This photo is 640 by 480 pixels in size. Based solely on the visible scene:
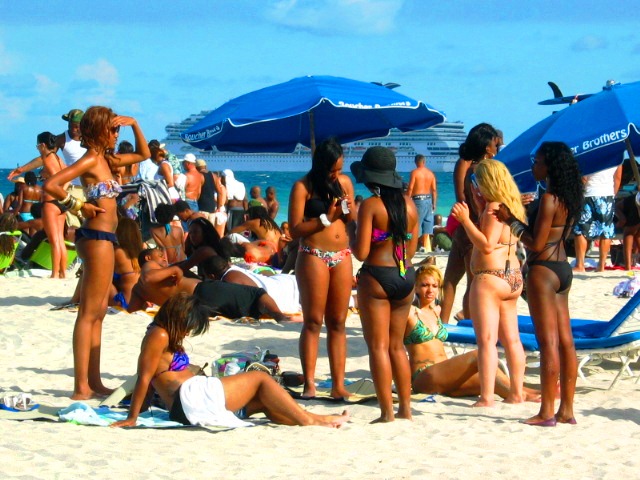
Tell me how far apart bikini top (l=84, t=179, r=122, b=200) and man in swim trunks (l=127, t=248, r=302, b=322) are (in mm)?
2810

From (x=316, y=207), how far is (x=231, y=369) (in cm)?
109

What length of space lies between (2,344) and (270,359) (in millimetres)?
2517

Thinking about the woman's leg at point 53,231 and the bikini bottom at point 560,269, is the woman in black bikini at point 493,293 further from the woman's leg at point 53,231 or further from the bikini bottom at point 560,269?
the woman's leg at point 53,231

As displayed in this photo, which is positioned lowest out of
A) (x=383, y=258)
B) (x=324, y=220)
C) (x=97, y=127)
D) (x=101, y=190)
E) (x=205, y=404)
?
(x=205, y=404)

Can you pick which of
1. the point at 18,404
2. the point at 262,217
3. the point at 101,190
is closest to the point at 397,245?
the point at 101,190

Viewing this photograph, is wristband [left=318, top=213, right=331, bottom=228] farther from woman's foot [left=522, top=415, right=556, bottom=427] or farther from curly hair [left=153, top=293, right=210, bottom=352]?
woman's foot [left=522, top=415, right=556, bottom=427]

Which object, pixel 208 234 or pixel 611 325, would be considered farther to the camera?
pixel 208 234

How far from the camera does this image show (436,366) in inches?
248

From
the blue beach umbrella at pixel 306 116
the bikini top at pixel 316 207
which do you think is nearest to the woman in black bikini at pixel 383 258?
the bikini top at pixel 316 207

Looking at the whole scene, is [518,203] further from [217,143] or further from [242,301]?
[217,143]

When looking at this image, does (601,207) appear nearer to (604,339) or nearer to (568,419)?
(604,339)

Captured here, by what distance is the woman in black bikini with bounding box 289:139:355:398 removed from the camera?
19.4 feet

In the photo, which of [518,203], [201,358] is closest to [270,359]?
[201,358]

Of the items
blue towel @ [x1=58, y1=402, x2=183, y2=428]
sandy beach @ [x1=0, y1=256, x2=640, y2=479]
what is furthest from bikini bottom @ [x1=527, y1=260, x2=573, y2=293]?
blue towel @ [x1=58, y1=402, x2=183, y2=428]
